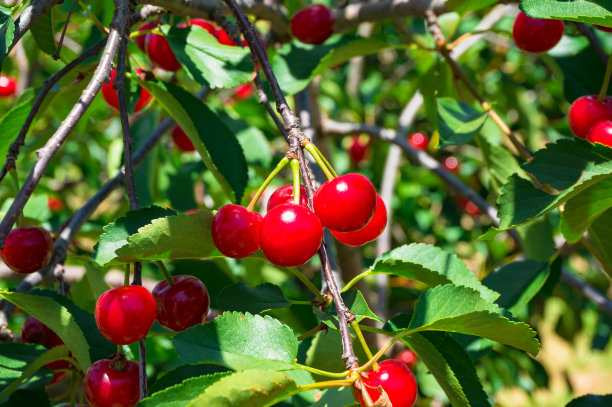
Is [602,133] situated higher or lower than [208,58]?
lower

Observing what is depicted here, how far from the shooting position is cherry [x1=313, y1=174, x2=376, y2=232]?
683 mm

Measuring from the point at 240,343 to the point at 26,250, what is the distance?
49cm

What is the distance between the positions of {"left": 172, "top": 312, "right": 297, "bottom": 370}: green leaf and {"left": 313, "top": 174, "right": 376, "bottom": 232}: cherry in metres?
0.14

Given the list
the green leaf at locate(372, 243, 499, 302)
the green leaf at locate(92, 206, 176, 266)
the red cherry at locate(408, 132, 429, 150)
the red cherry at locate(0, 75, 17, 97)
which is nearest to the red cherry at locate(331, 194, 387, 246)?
the green leaf at locate(372, 243, 499, 302)

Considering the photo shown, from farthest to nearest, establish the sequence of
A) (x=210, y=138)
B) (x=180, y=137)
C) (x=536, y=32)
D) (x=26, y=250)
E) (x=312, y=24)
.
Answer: (x=180, y=137)
(x=312, y=24)
(x=536, y=32)
(x=210, y=138)
(x=26, y=250)

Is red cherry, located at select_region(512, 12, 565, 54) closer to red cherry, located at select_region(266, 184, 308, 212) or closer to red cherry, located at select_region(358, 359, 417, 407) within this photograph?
red cherry, located at select_region(266, 184, 308, 212)

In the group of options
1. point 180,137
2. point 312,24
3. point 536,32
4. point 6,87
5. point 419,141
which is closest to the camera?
point 536,32

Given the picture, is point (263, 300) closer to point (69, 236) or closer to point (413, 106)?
point (69, 236)

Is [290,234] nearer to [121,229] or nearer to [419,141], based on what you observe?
[121,229]

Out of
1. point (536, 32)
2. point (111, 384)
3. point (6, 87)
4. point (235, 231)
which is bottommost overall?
point (6, 87)

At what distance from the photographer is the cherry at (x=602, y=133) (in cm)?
97

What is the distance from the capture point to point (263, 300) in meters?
0.88

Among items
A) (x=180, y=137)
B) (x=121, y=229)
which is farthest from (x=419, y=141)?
(x=121, y=229)

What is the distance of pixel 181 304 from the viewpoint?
0.83 metres
